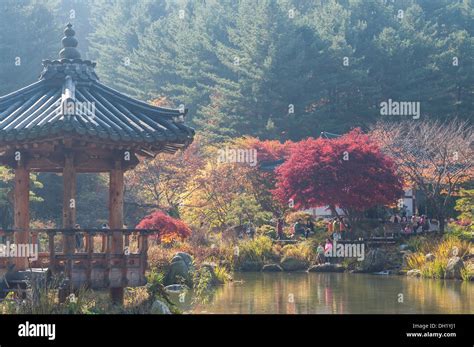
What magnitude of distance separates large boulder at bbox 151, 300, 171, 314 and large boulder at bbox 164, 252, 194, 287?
26.0 feet

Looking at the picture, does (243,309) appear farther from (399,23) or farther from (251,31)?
(399,23)

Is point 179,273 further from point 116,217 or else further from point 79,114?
point 79,114

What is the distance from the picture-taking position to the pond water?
51.6 ft

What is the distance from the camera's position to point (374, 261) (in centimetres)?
2528

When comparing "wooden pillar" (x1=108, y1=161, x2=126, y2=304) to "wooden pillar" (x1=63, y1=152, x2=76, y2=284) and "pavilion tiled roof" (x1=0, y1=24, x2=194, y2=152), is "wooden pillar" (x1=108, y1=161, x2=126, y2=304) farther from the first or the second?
"pavilion tiled roof" (x1=0, y1=24, x2=194, y2=152)

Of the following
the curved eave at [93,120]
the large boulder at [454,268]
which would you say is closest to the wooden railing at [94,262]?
the curved eave at [93,120]

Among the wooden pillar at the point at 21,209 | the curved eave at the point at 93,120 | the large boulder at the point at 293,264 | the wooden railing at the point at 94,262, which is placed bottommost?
the large boulder at the point at 293,264

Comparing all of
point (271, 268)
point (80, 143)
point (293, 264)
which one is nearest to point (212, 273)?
point (271, 268)

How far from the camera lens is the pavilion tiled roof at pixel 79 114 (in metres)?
11.2

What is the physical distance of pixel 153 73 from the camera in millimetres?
47688

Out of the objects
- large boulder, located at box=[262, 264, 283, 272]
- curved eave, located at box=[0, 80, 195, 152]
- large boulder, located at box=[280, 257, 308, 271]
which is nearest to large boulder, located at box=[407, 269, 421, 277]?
large boulder, located at box=[280, 257, 308, 271]

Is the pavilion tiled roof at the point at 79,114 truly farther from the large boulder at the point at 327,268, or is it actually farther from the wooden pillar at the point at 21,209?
the large boulder at the point at 327,268

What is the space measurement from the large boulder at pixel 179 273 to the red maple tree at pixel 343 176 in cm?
886
